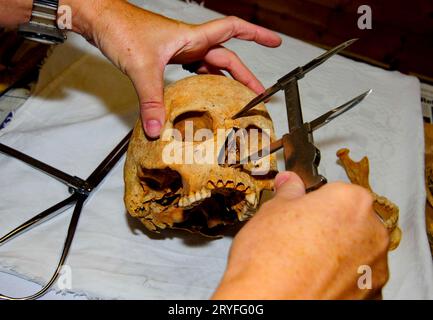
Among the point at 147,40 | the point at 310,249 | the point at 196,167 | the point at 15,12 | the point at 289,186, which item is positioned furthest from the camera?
the point at 15,12

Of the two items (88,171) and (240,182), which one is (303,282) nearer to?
(240,182)

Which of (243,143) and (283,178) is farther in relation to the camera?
(243,143)

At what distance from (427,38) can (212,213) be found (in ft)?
6.21

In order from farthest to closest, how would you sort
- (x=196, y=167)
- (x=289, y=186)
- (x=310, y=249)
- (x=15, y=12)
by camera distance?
(x=15, y=12) < (x=196, y=167) < (x=289, y=186) < (x=310, y=249)

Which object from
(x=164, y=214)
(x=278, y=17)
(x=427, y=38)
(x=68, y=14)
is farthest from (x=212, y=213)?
(x=427, y=38)

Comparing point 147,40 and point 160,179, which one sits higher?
point 147,40

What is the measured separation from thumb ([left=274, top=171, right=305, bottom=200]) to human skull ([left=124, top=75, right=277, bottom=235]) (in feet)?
Answer: 0.56

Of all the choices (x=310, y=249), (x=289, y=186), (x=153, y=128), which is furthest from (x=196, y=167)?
(x=310, y=249)

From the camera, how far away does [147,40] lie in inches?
44.2

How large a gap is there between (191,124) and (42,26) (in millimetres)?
491

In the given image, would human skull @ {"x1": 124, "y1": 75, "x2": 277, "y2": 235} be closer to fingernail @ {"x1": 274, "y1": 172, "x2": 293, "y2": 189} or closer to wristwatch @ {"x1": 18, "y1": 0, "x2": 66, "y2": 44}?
fingernail @ {"x1": 274, "y1": 172, "x2": 293, "y2": 189}

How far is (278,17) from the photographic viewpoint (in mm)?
2457

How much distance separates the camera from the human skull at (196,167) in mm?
1011

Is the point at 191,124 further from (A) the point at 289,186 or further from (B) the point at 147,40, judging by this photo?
(A) the point at 289,186
